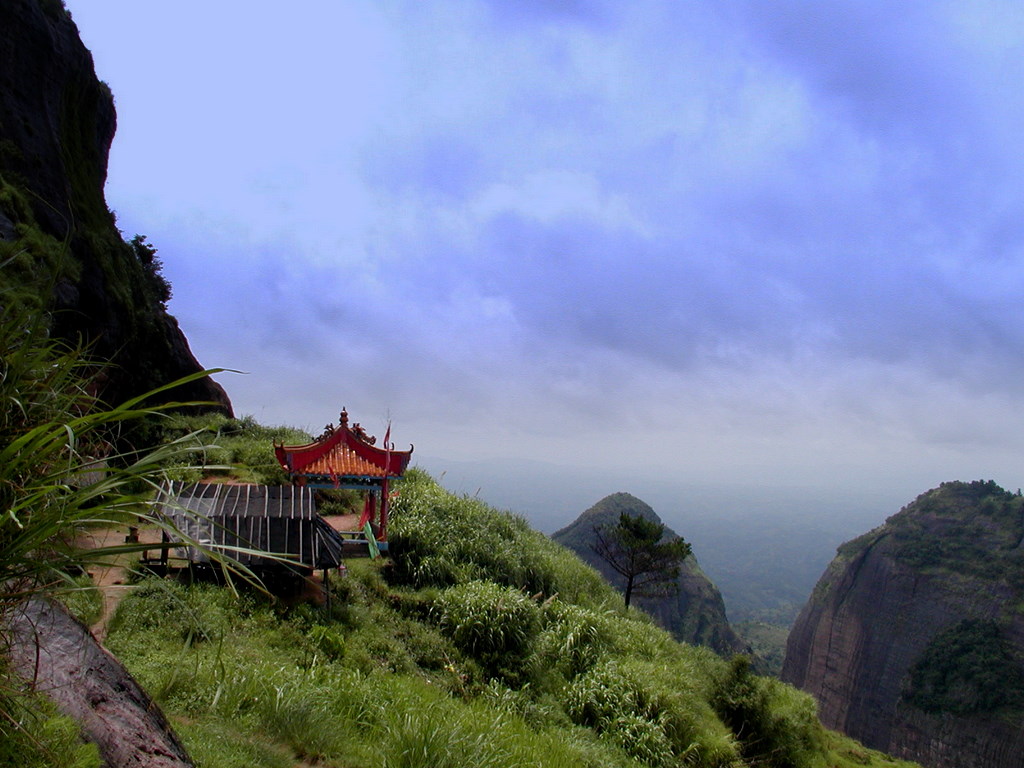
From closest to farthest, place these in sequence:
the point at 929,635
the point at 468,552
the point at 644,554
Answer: the point at 468,552, the point at 644,554, the point at 929,635

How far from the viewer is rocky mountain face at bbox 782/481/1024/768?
5222 centimetres

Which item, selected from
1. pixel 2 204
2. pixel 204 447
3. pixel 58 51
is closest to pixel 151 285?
pixel 58 51

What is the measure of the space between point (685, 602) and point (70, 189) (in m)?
77.6

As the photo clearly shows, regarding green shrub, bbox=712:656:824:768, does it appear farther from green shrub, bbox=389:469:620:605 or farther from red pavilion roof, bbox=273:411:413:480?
red pavilion roof, bbox=273:411:413:480

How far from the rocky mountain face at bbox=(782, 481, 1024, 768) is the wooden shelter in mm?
59830

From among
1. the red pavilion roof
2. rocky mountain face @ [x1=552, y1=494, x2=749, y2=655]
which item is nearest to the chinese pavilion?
the red pavilion roof

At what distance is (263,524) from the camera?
9.95 metres

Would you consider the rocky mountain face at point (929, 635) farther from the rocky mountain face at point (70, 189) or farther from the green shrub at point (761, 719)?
the rocky mountain face at point (70, 189)

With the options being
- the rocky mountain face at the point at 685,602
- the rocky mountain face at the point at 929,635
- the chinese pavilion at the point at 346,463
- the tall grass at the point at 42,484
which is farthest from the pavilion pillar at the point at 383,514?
the rocky mountain face at the point at 929,635

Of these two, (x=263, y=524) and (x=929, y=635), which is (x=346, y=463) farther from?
(x=929, y=635)

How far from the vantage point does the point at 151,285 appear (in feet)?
97.0

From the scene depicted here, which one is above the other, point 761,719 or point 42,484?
point 42,484

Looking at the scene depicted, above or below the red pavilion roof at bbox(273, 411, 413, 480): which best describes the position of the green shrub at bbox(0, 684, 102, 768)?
below

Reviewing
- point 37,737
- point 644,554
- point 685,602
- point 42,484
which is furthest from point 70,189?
point 685,602
